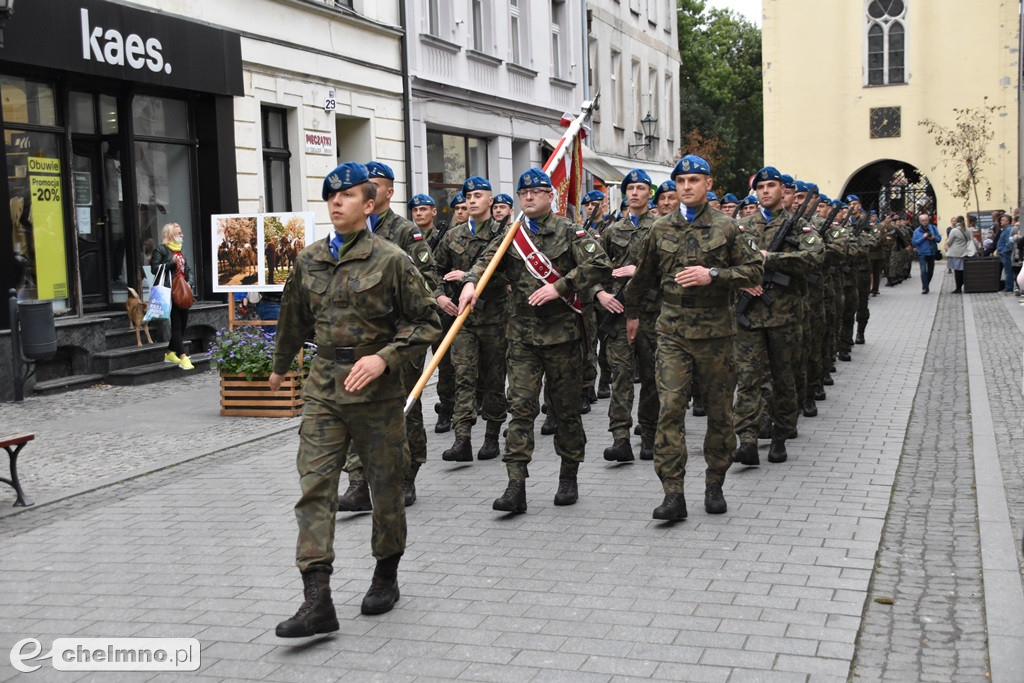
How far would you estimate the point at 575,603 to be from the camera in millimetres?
5742

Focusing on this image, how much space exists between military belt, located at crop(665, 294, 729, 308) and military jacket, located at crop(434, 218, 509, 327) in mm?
2309

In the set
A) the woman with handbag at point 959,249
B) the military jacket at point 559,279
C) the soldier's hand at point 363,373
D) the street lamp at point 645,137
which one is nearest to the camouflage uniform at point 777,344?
the military jacket at point 559,279

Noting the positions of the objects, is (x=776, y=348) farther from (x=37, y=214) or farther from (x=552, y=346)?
(x=37, y=214)

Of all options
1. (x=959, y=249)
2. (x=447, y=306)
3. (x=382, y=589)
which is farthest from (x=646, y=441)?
(x=959, y=249)

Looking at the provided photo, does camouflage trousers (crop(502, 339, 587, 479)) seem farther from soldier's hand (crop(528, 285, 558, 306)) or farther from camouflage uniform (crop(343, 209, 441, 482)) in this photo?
camouflage uniform (crop(343, 209, 441, 482))

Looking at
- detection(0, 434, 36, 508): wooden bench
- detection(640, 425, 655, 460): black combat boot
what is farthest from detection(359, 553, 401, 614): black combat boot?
detection(640, 425, 655, 460): black combat boot

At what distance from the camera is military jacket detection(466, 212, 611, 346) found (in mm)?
7707

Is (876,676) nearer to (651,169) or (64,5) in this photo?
(64,5)

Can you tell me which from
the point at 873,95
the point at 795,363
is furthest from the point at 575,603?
the point at 873,95

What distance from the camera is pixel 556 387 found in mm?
7777

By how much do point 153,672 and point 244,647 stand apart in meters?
0.40

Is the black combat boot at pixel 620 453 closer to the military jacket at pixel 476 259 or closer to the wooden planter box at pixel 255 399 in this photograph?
the military jacket at pixel 476 259

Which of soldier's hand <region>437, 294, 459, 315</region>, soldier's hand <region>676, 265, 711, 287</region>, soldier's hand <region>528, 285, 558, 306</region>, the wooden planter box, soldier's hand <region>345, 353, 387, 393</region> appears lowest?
the wooden planter box

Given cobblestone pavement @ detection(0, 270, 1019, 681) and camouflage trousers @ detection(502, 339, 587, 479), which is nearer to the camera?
cobblestone pavement @ detection(0, 270, 1019, 681)
